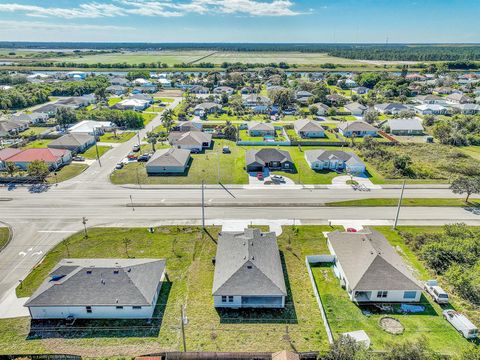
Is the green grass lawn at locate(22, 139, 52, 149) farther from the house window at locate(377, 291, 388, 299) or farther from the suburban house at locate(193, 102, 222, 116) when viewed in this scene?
the house window at locate(377, 291, 388, 299)

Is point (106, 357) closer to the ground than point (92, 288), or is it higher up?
closer to the ground

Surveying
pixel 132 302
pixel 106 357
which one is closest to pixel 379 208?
pixel 132 302

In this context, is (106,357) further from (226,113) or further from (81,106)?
(81,106)

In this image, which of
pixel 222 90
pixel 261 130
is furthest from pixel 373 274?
pixel 222 90

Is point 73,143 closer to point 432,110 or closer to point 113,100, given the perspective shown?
point 113,100

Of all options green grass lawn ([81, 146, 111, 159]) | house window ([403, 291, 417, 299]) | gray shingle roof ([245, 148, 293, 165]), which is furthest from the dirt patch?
green grass lawn ([81, 146, 111, 159])

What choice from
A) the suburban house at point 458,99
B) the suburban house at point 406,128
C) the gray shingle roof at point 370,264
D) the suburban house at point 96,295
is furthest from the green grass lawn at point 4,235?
the suburban house at point 458,99
